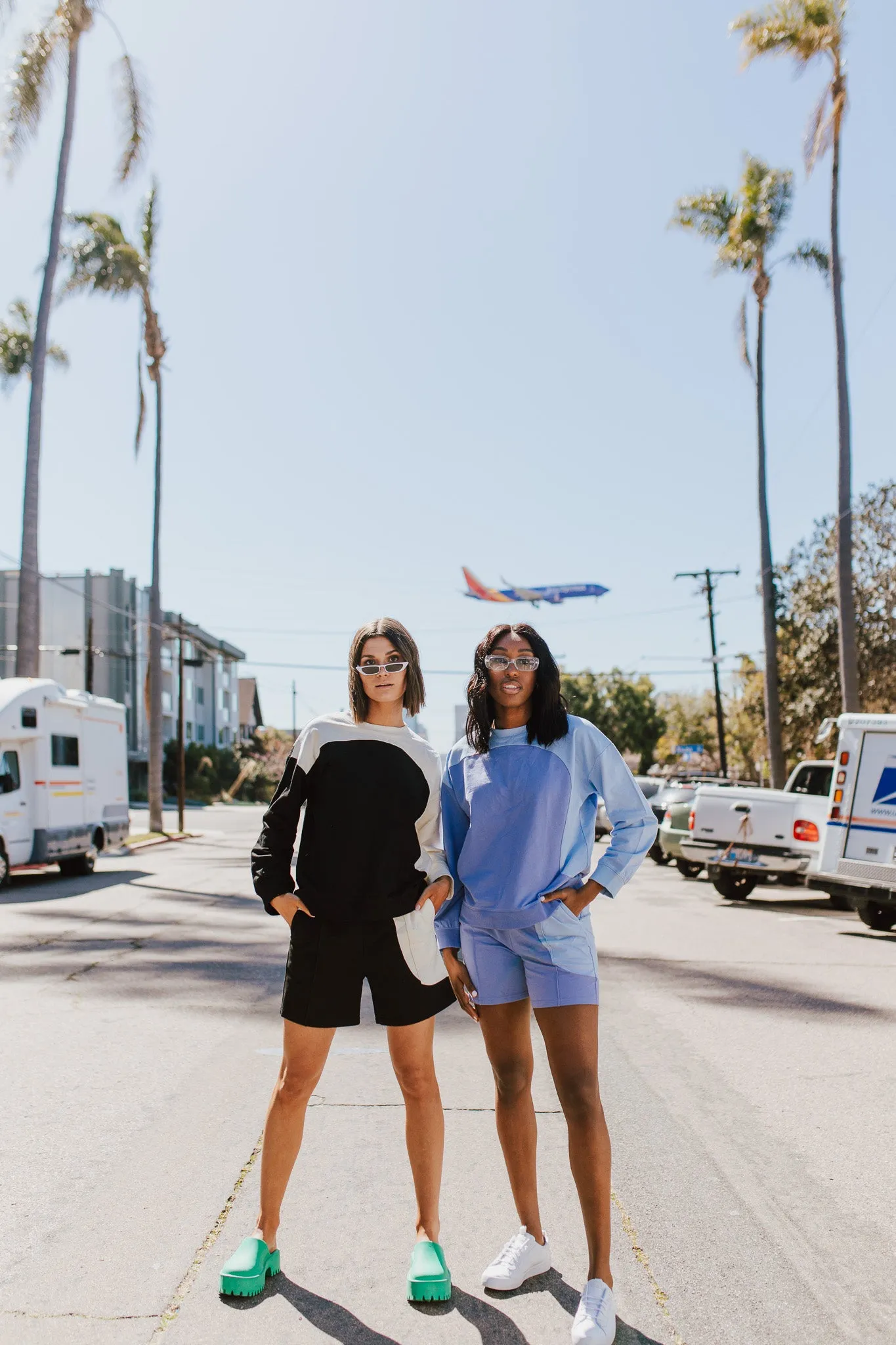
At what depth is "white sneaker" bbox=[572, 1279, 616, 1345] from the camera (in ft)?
9.40

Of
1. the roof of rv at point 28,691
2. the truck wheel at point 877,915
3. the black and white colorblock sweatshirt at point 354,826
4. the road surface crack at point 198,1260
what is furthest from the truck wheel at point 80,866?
the black and white colorblock sweatshirt at point 354,826

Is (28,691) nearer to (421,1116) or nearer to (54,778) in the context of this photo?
(54,778)

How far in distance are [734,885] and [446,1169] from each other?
38.0 feet

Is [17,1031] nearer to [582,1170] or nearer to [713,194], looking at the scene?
[582,1170]

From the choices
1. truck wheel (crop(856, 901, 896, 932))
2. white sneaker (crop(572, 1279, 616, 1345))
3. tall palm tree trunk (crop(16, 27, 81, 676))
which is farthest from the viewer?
tall palm tree trunk (crop(16, 27, 81, 676))

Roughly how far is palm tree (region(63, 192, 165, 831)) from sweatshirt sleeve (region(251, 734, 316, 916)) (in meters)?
25.7

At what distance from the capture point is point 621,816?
11.0 ft

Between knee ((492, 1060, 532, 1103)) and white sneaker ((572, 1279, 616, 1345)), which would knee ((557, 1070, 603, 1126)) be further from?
white sneaker ((572, 1279, 616, 1345))

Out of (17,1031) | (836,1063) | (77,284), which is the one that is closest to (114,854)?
(77,284)

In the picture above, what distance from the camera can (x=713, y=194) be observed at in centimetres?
2775

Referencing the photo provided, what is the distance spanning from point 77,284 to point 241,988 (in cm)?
2275

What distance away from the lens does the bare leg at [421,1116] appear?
10.8 ft

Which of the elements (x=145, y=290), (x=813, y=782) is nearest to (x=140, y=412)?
(x=145, y=290)

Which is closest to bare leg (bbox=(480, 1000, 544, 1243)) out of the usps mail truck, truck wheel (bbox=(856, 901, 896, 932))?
the usps mail truck
